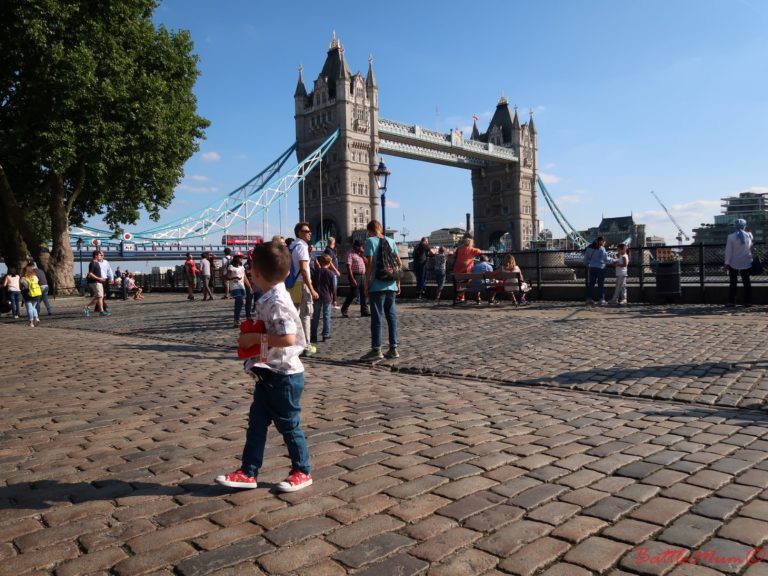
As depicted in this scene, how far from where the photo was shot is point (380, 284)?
696 cm

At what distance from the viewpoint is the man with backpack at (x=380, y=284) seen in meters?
6.95

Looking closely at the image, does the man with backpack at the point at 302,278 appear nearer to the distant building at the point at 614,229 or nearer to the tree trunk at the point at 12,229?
the tree trunk at the point at 12,229

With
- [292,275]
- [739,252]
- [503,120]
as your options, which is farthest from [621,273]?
[503,120]

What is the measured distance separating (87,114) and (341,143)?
62.4m

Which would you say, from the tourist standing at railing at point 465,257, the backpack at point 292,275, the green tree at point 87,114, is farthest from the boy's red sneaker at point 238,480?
the green tree at point 87,114

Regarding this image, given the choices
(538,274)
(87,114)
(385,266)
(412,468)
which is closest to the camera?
(412,468)

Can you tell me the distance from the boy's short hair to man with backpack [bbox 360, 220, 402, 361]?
155 inches

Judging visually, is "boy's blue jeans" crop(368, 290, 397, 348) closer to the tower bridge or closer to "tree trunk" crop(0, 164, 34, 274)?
"tree trunk" crop(0, 164, 34, 274)

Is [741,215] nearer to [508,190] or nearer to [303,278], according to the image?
[508,190]

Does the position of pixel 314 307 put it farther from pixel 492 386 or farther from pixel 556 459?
pixel 556 459

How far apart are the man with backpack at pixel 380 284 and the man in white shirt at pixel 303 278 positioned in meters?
Answer: 0.74

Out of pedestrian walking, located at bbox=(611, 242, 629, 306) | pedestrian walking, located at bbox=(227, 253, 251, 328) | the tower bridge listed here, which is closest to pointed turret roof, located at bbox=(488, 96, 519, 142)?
the tower bridge

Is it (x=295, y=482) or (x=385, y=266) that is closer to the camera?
(x=295, y=482)

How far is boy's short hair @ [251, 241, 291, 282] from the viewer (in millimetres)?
2979
